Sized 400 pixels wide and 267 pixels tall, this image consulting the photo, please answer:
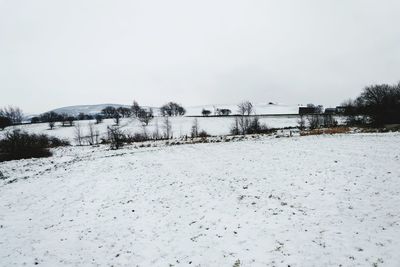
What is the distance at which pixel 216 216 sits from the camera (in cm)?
1202

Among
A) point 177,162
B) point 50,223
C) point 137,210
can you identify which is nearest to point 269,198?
point 137,210

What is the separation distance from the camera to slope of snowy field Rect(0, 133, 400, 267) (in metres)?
8.93

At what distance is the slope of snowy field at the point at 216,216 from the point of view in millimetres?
8930

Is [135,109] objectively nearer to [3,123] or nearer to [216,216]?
[3,123]

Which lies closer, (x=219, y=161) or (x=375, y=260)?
(x=375, y=260)

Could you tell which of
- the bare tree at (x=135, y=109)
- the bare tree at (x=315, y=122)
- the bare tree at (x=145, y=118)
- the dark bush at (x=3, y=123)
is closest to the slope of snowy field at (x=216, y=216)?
the bare tree at (x=315, y=122)

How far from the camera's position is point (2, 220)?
1352 cm

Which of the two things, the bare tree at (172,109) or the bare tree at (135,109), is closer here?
the bare tree at (135,109)

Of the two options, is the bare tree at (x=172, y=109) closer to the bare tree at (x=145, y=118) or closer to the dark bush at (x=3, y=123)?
the bare tree at (x=145, y=118)

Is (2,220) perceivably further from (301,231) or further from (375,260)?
(375,260)

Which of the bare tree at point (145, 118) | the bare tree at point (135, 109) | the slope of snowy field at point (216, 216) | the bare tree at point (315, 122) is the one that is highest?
the bare tree at point (135, 109)

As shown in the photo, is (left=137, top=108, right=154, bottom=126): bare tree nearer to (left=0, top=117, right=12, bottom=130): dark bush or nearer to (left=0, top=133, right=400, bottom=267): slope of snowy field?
(left=0, top=117, right=12, bottom=130): dark bush

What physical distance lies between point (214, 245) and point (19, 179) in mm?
20649

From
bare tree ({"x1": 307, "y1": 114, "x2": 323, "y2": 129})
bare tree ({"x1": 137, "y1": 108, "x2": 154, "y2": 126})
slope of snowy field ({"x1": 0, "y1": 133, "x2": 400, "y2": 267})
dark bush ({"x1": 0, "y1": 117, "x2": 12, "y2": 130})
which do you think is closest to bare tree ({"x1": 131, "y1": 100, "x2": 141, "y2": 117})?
bare tree ({"x1": 137, "y1": 108, "x2": 154, "y2": 126})
